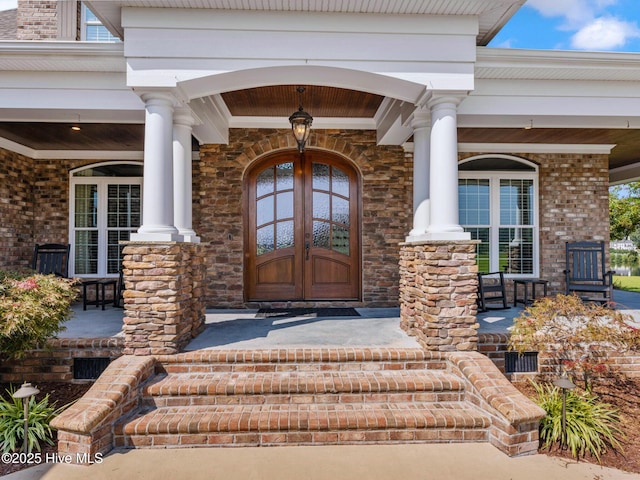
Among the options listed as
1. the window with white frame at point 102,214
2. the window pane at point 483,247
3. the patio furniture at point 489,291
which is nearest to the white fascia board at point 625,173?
the window pane at point 483,247

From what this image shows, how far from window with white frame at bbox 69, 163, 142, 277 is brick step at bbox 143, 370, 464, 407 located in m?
4.13

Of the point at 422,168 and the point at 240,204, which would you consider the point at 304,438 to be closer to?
the point at 422,168

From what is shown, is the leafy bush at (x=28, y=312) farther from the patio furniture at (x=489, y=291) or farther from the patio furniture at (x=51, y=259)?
the patio furniture at (x=489, y=291)

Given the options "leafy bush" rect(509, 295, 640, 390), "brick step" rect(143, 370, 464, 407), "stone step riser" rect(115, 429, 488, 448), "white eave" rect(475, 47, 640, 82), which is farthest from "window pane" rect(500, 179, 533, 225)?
"stone step riser" rect(115, 429, 488, 448)

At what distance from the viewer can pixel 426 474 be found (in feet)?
8.30

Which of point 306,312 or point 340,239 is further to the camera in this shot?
point 340,239

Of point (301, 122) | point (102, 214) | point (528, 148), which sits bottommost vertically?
point (102, 214)

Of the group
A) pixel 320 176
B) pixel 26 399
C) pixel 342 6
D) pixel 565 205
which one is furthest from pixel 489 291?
pixel 26 399

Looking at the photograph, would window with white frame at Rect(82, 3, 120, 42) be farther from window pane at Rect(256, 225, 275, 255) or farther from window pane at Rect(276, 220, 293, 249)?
window pane at Rect(276, 220, 293, 249)

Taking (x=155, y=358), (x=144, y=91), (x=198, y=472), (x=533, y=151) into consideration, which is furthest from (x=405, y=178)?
(x=198, y=472)

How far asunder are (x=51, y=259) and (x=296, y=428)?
17.2 feet

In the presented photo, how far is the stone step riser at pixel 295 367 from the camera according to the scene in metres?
3.46

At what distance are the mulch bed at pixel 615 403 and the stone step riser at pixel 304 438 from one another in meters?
0.54

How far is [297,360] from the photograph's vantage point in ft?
11.4
